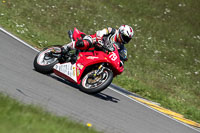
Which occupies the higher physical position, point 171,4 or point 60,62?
point 171,4

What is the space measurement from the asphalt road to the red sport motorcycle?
218mm

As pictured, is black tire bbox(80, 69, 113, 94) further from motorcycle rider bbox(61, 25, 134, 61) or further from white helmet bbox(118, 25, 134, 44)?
white helmet bbox(118, 25, 134, 44)

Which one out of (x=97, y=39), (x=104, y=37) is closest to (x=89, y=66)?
(x=97, y=39)

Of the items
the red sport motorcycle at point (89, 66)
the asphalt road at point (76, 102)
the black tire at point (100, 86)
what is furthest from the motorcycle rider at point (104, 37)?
the asphalt road at point (76, 102)

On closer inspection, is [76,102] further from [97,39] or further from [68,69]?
[97,39]

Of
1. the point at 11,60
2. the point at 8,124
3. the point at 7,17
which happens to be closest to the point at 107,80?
the point at 11,60

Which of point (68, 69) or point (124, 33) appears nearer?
point (68, 69)

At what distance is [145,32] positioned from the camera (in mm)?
18828

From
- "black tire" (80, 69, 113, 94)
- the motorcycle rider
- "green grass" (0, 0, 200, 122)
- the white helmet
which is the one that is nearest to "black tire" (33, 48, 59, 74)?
the motorcycle rider

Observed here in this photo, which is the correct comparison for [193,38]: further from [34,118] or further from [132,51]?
[34,118]

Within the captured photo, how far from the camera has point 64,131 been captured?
4449 mm

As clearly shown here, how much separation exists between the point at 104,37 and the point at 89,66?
0.78 metres

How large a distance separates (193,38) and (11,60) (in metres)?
→ 12.1

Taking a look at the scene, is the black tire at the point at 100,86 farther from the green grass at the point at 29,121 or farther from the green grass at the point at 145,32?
the green grass at the point at 145,32
